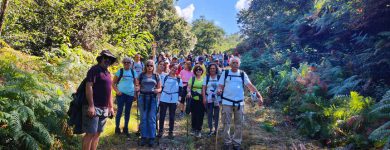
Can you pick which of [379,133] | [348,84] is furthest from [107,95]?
[348,84]

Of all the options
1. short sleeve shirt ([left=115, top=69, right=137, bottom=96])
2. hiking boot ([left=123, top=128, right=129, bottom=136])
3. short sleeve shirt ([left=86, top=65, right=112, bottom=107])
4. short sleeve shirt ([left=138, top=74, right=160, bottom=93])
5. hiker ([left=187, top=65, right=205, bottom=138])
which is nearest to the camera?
short sleeve shirt ([left=86, top=65, right=112, bottom=107])

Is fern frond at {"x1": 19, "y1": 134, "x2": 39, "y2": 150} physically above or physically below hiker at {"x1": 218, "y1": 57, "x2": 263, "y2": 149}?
below

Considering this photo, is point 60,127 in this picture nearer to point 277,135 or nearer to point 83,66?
point 83,66

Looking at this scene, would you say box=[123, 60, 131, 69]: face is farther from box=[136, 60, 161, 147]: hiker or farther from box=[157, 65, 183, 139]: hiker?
box=[157, 65, 183, 139]: hiker

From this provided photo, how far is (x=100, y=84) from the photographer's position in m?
5.38

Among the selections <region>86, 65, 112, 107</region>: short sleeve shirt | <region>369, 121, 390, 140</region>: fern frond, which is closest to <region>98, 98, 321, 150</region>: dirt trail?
<region>369, 121, 390, 140</region>: fern frond

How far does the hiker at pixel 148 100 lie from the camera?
289 inches

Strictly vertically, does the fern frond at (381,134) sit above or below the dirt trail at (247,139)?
above

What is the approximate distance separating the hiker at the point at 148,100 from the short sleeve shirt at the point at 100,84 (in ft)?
6.07

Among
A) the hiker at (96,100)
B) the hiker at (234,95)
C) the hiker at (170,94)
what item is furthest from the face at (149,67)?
the hiker at (96,100)

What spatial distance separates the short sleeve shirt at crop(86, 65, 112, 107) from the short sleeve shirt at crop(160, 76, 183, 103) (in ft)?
8.58

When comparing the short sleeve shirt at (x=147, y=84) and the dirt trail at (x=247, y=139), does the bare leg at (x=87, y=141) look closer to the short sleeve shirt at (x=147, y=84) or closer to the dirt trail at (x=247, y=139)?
the dirt trail at (x=247, y=139)

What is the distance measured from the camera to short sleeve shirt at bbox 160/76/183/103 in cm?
804

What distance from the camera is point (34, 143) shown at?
16.9 ft
